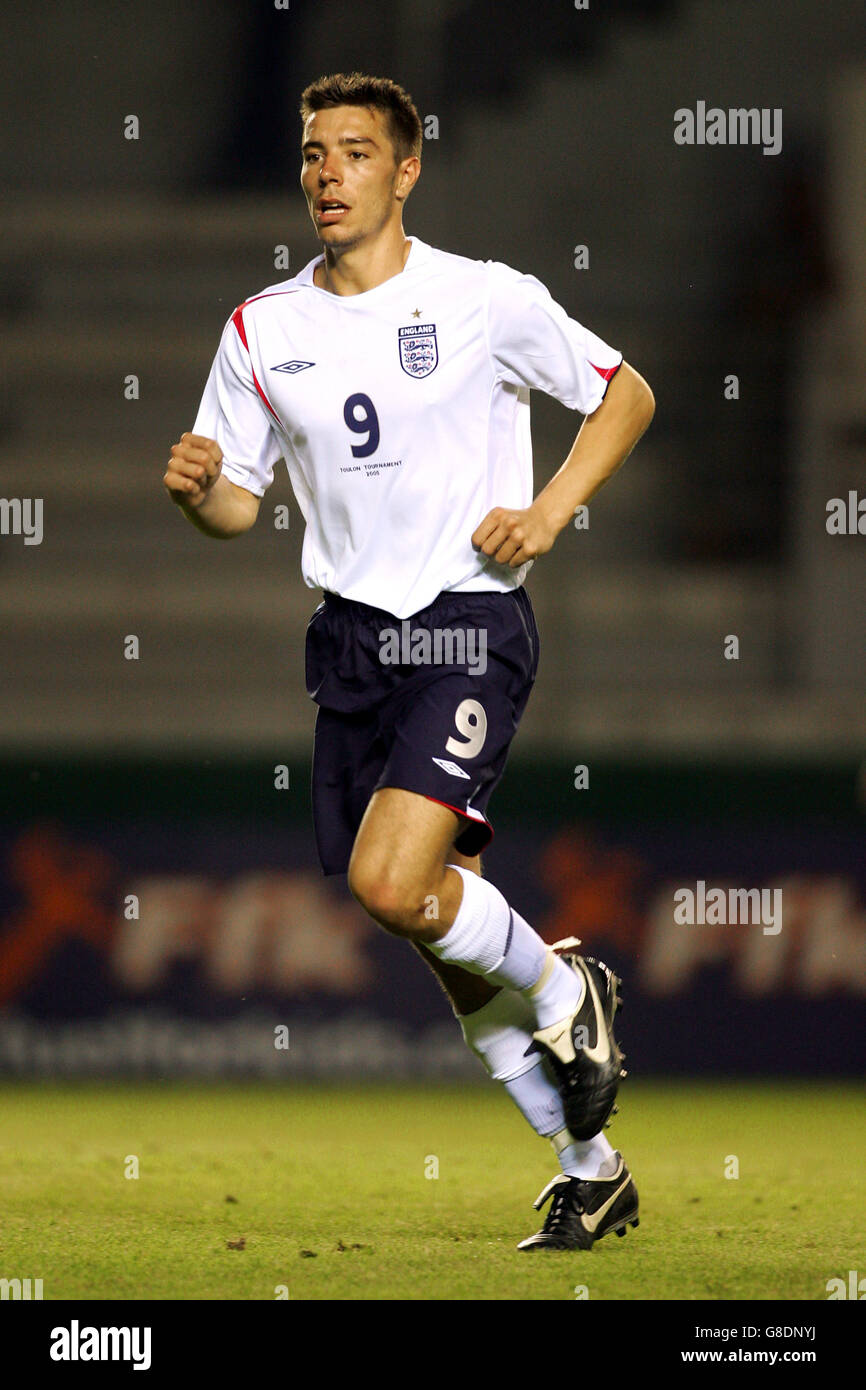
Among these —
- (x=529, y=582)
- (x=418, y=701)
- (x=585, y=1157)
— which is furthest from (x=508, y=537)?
(x=529, y=582)

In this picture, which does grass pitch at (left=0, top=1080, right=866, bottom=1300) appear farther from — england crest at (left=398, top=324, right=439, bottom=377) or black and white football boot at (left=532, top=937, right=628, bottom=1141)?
england crest at (left=398, top=324, right=439, bottom=377)

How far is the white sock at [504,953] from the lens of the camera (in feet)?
12.2

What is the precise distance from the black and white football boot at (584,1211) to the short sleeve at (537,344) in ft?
5.44

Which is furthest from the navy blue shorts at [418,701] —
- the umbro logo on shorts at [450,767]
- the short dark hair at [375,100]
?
the short dark hair at [375,100]

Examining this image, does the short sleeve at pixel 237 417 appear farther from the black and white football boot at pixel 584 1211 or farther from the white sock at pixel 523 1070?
the black and white football boot at pixel 584 1211

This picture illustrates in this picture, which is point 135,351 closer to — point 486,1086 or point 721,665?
point 721,665

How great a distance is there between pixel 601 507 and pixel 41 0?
4037 millimetres

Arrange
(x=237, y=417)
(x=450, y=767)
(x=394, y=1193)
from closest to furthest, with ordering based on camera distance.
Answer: (x=450, y=767), (x=237, y=417), (x=394, y=1193)

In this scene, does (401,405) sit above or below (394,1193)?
above


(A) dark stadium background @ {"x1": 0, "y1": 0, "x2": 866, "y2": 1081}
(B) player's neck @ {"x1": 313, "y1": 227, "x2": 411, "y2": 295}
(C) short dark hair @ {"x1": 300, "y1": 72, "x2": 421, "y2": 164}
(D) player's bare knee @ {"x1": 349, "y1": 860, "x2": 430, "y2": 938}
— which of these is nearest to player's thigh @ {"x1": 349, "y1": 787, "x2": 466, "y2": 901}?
(D) player's bare knee @ {"x1": 349, "y1": 860, "x2": 430, "y2": 938}

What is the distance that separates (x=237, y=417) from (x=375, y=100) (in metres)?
0.75

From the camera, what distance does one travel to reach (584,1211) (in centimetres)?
383

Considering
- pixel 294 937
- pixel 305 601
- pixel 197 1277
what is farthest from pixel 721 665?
pixel 197 1277

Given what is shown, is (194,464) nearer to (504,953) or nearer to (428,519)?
(428,519)
